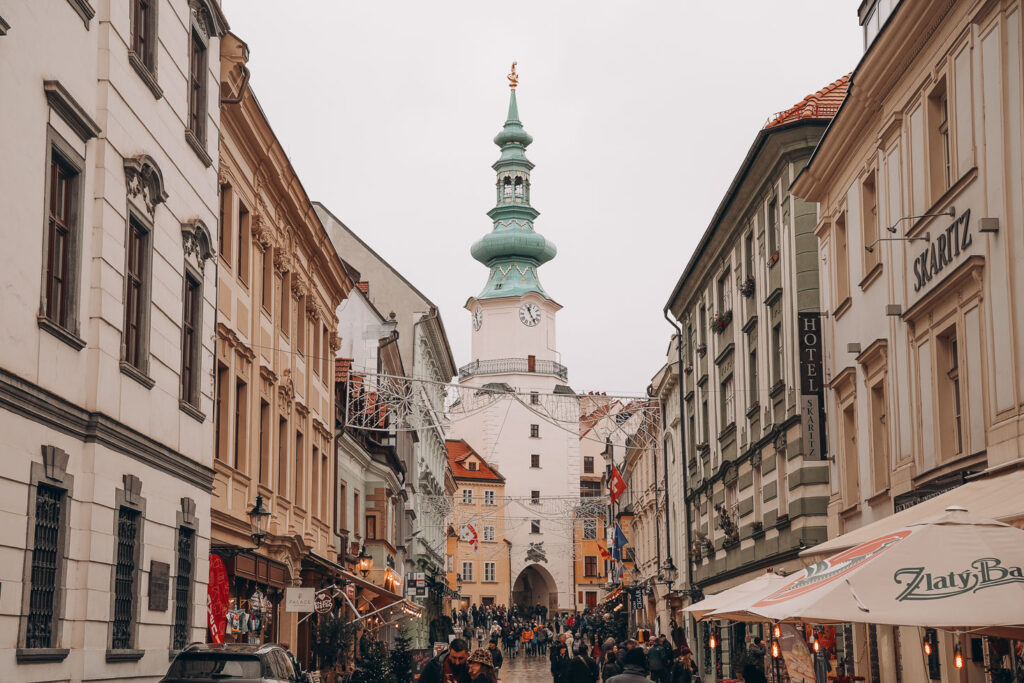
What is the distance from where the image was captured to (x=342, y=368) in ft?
126

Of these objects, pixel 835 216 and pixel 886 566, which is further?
pixel 835 216

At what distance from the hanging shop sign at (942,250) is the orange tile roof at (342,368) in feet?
67.7

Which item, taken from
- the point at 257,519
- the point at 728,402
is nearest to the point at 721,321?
the point at 728,402

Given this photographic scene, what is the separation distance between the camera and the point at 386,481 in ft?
144

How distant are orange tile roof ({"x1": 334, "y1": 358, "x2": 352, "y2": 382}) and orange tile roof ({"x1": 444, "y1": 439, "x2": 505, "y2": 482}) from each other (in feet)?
215

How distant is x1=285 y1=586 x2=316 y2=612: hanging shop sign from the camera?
24719 mm

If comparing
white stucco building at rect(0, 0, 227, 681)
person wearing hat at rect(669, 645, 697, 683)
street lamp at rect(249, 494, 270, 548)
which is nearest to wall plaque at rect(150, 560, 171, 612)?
white stucco building at rect(0, 0, 227, 681)

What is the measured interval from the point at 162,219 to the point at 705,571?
84.3 feet

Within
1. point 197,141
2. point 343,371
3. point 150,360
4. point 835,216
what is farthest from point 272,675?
point 343,371

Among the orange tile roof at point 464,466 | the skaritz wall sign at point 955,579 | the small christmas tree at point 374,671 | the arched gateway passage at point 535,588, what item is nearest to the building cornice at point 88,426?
the small christmas tree at point 374,671

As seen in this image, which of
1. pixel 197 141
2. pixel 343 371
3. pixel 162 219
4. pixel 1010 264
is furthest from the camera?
pixel 343 371

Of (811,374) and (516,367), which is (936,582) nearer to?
(811,374)

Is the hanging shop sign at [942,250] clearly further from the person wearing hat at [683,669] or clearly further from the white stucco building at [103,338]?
the white stucco building at [103,338]

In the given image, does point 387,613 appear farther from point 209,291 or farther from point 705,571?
point 209,291
